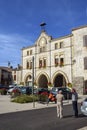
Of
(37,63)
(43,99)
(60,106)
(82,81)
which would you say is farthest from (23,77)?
(60,106)

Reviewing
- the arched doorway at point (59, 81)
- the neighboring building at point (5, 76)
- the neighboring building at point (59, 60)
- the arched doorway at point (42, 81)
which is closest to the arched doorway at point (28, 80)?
the neighboring building at point (59, 60)

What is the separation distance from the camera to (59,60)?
A: 152ft

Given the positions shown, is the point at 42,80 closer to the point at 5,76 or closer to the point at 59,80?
the point at 59,80

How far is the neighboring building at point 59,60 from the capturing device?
40.8 m

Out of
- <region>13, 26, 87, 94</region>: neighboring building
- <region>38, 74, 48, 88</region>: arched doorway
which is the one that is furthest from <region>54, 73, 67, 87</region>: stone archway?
<region>38, 74, 48, 88</region>: arched doorway

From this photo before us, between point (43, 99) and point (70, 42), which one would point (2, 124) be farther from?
point (70, 42)

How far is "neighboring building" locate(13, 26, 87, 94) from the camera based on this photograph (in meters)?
40.8

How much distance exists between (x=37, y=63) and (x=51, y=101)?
27.7 m

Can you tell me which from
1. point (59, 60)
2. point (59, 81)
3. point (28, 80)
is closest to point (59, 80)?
point (59, 81)

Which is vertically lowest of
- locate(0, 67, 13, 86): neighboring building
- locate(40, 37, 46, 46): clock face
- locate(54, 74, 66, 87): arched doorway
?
locate(54, 74, 66, 87): arched doorway

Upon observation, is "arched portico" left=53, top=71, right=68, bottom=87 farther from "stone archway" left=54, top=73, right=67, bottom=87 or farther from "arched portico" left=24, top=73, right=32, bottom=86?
"arched portico" left=24, top=73, right=32, bottom=86

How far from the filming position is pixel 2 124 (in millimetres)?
11688

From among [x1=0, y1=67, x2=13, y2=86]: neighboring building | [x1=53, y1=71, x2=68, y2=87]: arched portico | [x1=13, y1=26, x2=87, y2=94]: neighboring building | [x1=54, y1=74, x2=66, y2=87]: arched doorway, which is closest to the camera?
[x1=13, y1=26, x2=87, y2=94]: neighboring building

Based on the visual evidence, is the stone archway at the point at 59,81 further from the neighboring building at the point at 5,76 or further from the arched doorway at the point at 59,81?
the neighboring building at the point at 5,76
